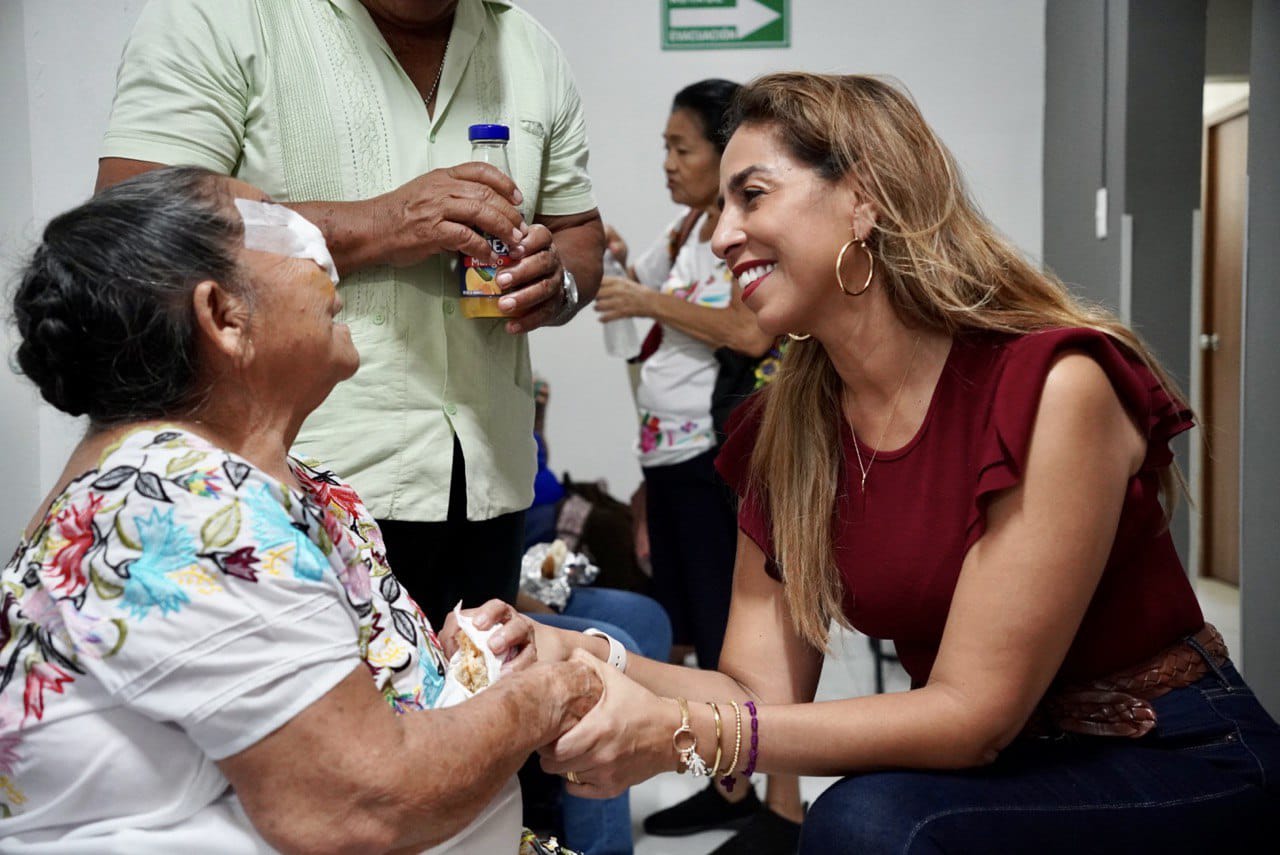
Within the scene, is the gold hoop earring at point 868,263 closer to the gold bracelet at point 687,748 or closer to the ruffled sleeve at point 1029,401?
the ruffled sleeve at point 1029,401

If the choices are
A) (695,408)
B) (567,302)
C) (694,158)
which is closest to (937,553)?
(567,302)

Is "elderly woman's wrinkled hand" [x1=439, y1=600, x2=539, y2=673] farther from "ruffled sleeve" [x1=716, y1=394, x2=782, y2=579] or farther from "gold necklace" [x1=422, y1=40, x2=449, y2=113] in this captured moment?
"gold necklace" [x1=422, y1=40, x2=449, y2=113]

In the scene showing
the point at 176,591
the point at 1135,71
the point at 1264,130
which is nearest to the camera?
the point at 176,591

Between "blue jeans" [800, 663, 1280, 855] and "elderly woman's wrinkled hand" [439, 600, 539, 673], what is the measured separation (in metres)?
0.38

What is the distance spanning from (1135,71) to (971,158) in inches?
45.4

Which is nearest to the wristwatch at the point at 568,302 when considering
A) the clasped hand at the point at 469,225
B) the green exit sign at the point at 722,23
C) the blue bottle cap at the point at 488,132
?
the clasped hand at the point at 469,225

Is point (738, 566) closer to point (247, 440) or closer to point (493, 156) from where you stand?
point (493, 156)

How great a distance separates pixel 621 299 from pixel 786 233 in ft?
5.11

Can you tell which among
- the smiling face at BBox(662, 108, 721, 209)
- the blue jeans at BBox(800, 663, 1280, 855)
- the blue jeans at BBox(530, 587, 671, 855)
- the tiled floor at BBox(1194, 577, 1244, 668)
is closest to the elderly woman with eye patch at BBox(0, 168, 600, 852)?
the blue jeans at BBox(800, 663, 1280, 855)

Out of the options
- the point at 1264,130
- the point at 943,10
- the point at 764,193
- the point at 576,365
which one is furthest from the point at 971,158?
the point at 764,193

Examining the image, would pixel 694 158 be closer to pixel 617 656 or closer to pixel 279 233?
pixel 617 656

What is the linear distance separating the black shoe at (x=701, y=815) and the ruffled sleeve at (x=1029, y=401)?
1691 mm

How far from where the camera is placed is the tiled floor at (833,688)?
282 cm

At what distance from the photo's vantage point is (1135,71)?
141 inches
